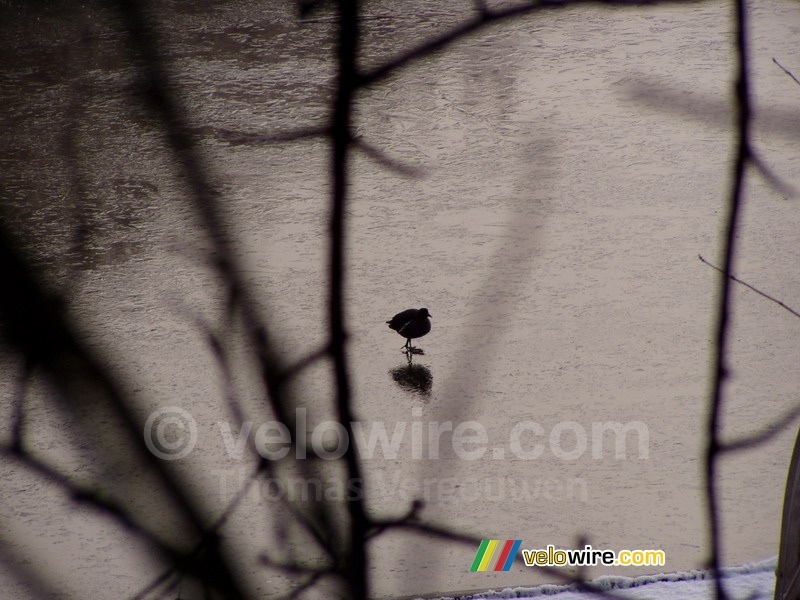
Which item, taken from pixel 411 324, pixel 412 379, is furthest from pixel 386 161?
pixel 412 379

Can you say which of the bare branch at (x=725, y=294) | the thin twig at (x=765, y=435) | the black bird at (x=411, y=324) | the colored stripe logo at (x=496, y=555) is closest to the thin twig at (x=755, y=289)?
the bare branch at (x=725, y=294)

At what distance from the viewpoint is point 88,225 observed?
3059 mm

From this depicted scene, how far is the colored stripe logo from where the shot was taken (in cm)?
289

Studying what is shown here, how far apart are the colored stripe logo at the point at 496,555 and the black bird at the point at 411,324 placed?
86 centimetres

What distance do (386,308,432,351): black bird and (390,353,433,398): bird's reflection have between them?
0.29 ft

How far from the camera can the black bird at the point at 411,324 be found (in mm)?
2939

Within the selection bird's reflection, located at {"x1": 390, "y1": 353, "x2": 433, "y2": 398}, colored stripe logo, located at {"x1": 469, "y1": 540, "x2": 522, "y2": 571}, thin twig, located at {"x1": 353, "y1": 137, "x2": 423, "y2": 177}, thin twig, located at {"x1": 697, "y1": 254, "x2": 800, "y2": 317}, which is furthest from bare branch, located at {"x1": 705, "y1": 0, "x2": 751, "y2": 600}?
thin twig, located at {"x1": 353, "y1": 137, "x2": 423, "y2": 177}

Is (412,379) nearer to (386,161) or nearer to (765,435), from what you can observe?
→ (386,161)

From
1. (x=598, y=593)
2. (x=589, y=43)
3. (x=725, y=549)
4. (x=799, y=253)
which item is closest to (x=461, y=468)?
(x=598, y=593)

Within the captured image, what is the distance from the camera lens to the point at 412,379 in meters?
2.97

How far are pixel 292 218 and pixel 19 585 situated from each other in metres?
1.82

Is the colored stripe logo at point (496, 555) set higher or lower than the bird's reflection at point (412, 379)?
lower

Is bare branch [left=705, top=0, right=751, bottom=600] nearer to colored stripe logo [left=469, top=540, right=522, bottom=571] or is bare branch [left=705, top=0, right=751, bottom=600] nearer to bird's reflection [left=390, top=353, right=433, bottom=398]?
colored stripe logo [left=469, top=540, right=522, bottom=571]

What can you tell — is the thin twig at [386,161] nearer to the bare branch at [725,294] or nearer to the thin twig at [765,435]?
the bare branch at [725,294]
